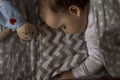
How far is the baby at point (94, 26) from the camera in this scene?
1.32 meters

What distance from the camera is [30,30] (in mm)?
1337

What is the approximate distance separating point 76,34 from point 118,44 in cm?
18

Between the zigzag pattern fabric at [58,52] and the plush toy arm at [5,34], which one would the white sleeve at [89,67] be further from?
the plush toy arm at [5,34]

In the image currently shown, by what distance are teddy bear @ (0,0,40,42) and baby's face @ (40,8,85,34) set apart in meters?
0.07

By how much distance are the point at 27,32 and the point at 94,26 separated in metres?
0.27

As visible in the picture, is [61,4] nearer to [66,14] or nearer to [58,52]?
[66,14]

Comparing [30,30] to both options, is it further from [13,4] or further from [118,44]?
[118,44]

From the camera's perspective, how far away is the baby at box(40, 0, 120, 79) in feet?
4.34

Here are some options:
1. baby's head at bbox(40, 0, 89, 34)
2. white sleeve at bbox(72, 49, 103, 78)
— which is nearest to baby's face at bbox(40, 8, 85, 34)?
baby's head at bbox(40, 0, 89, 34)

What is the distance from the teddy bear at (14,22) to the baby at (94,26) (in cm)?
8

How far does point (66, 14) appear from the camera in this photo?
1317 mm

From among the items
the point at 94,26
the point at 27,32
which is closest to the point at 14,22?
the point at 27,32

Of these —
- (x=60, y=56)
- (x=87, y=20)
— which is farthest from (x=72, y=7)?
(x=60, y=56)

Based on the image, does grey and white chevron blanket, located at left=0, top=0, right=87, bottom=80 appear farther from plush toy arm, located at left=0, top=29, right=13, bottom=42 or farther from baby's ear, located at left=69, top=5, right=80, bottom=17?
baby's ear, located at left=69, top=5, right=80, bottom=17
